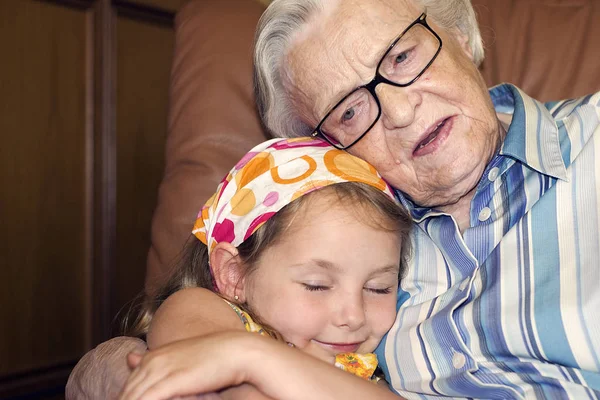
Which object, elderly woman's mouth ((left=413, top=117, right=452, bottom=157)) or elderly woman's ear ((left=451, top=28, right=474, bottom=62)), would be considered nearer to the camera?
elderly woman's mouth ((left=413, top=117, right=452, bottom=157))

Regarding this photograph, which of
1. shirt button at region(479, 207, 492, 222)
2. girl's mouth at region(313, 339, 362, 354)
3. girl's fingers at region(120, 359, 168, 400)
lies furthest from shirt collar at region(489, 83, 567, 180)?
girl's fingers at region(120, 359, 168, 400)

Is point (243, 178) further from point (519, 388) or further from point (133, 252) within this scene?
point (133, 252)

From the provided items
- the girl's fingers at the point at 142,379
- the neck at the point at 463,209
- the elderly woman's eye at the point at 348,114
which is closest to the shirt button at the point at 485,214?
the neck at the point at 463,209

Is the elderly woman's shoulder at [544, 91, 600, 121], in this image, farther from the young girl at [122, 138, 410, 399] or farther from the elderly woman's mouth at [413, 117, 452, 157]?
the young girl at [122, 138, 410, 399]

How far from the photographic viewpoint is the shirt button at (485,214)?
1.43 metres

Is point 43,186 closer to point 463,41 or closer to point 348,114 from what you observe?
point 348,114

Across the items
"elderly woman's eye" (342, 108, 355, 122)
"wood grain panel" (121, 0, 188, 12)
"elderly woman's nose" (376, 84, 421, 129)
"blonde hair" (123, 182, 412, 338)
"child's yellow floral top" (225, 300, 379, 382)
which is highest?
"wood grain panel" (121, 0, 188, 12)

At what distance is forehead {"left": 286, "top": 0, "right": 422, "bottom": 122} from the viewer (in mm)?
1434

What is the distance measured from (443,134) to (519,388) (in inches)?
20.0

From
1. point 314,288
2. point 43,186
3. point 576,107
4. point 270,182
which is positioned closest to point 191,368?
point 314,288

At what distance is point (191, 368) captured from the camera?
107cm

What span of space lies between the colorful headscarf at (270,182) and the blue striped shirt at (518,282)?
0.23 metres

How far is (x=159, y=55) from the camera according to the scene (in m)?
3.19

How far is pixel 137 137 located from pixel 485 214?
2.04 metres
